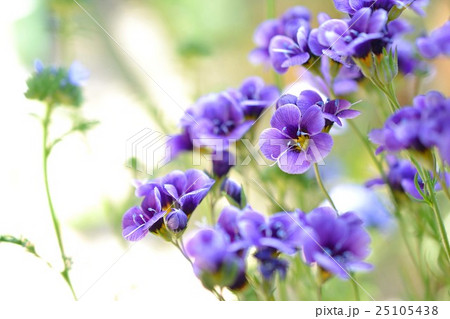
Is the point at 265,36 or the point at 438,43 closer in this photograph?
the point at 438,43

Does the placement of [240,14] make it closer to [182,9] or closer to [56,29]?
[182,9]

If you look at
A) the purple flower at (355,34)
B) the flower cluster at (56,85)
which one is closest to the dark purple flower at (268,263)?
the purple flower at (355,34)

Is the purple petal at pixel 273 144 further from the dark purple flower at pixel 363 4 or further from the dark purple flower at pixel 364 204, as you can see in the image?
the dark purple flower at pixel 364 204

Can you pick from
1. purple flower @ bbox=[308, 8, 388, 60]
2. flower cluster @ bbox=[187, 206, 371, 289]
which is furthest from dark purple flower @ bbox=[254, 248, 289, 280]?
purple flower @ bbox=[308, 8, 388, 60]

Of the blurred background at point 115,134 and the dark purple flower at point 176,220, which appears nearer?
the dark purple flower at point 176,220

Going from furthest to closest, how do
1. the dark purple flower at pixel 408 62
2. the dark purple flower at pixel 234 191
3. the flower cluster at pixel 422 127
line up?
the dark purple flower at pixel 408 62
the dark purple flower at pixel 234 191
the flower cluster at pixel 422 127

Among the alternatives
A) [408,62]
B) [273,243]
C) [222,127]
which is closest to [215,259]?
[273,243]

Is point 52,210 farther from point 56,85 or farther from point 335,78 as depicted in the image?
point 335,78
